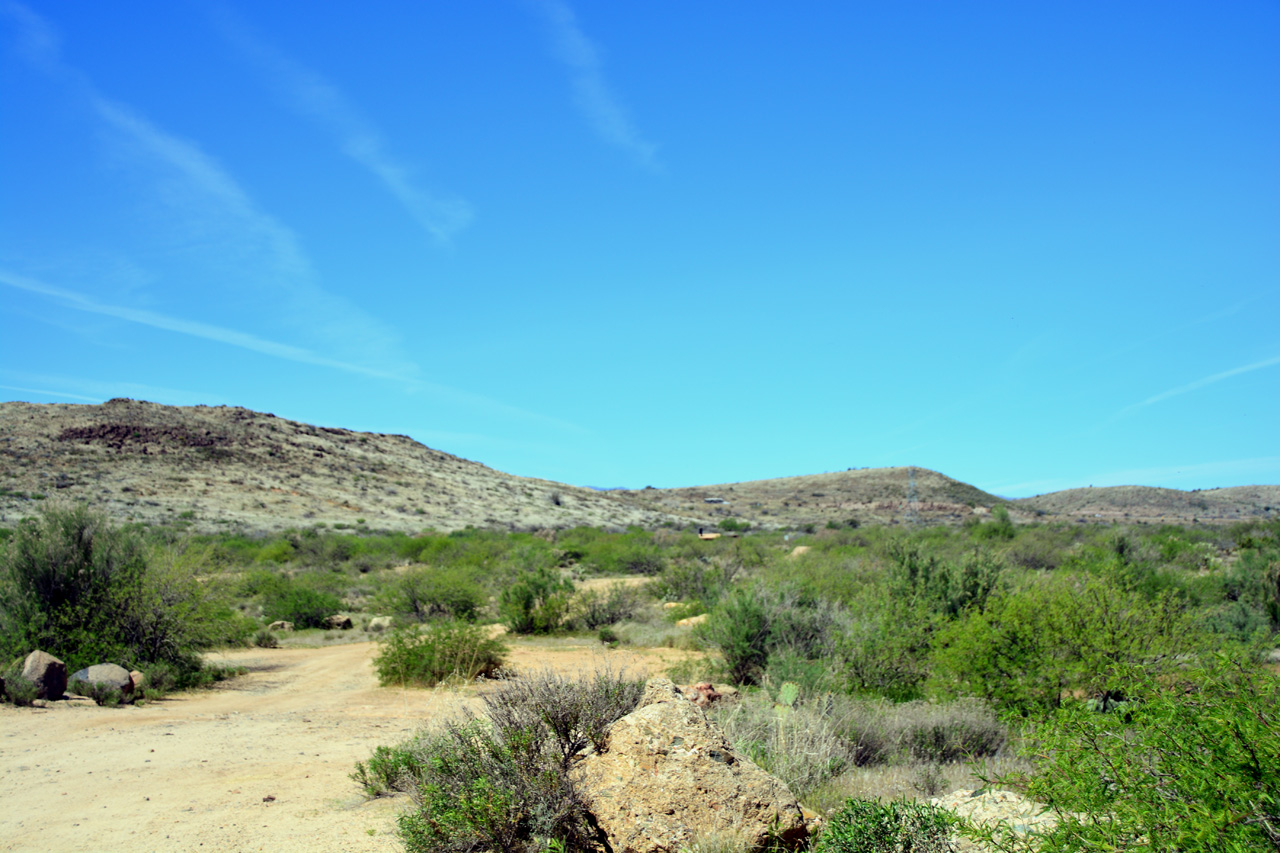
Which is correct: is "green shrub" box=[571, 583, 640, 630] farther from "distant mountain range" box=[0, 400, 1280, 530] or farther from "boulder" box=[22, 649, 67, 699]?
"distant mountain range" box=[0, 400, 1280, 530]

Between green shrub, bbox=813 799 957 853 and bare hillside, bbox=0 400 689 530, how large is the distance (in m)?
44.4

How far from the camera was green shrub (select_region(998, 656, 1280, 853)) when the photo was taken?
300 centimetres

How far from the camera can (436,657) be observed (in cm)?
1421

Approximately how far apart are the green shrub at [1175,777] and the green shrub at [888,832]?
59 cm

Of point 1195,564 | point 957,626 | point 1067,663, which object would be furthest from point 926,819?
point 1195,564

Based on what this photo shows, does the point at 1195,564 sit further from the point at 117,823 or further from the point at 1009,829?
the point at 117,823

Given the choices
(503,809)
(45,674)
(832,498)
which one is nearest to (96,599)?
(45,674)

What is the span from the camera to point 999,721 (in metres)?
8.53

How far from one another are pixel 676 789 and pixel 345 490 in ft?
191

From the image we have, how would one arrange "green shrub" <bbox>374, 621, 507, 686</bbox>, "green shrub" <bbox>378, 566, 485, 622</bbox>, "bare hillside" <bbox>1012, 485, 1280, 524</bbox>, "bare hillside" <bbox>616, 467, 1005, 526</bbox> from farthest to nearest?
"bare hillside" <bbox>616, 467, 1005, 526</bbox>
"bare hillside" <bbox>1012, 485, 1280, 524</bbox>
"green shrub" <bbox>378, 566, 485, 622</bbox>
"green shrub" <bbox>374, 621, 507, 686</bbox>

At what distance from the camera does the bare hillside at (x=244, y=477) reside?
152 feet

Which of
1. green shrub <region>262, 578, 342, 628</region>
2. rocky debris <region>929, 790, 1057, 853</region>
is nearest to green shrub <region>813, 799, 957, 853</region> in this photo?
rocky debris <region>929, 790, 1057, 853</region>

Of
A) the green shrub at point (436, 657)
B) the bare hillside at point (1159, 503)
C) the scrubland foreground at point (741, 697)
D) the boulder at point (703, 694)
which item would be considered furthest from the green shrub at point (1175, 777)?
the bare hillside at point (1159, 503)

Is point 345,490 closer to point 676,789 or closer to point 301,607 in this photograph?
point 301,607
